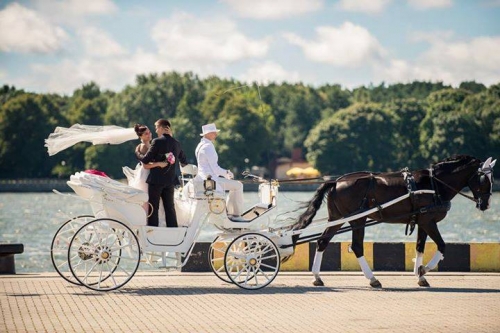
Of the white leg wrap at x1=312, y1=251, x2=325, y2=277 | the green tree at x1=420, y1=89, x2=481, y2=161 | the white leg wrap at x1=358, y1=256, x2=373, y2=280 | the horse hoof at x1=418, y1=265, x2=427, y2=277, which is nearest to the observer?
the white leg wrap at x1=358, y1=256, x2=373, y2=280

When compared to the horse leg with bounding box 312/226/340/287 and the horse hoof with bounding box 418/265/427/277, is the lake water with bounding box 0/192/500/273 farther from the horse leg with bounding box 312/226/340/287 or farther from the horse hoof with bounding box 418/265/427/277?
the horse hoof with bounding box 418/265/427/277

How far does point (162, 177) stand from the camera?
17.3m

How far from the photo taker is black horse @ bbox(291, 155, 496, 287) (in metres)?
18.0

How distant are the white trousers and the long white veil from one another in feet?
4.90

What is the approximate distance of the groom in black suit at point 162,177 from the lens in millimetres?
17234

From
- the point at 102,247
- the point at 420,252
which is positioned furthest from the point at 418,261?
the point at 102,247

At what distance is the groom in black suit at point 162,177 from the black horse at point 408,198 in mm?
2039

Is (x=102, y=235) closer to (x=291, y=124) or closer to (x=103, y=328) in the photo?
(x=103, y=328)

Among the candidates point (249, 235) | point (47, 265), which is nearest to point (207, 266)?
point (249, 235)

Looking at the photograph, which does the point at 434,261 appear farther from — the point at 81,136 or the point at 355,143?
the point at 355,143

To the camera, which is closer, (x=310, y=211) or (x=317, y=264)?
(x=317, y=264)

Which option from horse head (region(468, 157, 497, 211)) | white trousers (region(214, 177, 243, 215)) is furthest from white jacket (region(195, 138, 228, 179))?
horse head (region(468, 157, 497, 211))

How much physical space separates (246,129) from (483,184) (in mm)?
102893

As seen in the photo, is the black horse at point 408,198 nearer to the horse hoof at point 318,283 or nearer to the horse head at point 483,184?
the horse head at point 483,184
